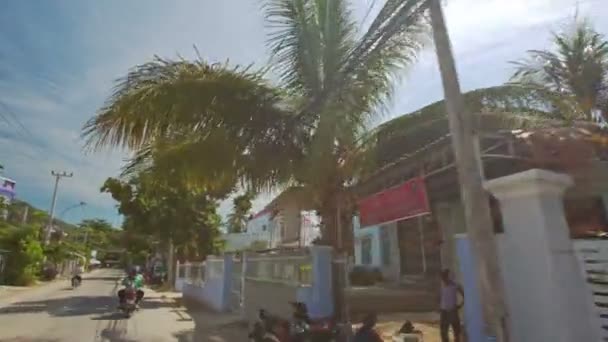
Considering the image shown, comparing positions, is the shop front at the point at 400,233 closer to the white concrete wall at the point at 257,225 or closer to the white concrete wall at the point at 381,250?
the white concrete wall at the point at 381,250

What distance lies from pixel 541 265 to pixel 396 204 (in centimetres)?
335

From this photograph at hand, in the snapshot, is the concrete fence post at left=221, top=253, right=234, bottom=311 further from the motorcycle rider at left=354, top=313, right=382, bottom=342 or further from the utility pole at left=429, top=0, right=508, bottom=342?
the utility pole at left=429, top=0, right=508, bottom=342

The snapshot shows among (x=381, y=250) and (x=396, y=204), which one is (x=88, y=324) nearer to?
(x=396, y=204)

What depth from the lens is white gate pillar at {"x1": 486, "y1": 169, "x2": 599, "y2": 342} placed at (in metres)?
3.89

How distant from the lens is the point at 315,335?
5.41 metres

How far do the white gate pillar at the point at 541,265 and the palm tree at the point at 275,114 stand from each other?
10.4ft

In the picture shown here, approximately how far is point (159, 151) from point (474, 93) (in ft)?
20.3

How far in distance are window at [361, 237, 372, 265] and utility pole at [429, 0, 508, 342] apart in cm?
1555

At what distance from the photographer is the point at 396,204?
7.30m

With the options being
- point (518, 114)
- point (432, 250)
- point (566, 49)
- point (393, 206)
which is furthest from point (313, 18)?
point (432, 250)

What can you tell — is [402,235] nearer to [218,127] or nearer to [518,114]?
[518,114]

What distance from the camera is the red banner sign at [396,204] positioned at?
6.50 m

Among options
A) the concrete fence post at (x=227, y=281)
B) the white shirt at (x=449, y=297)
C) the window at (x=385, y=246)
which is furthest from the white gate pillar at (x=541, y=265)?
the window at (x=385, y=246)

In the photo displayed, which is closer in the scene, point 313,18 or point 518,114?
point 313,18
